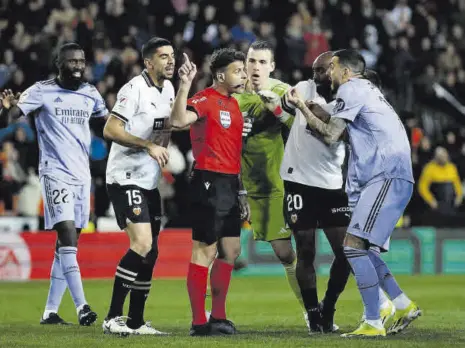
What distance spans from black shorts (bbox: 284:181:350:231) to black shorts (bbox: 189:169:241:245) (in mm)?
544

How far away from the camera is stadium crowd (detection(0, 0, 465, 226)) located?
19.9 meters

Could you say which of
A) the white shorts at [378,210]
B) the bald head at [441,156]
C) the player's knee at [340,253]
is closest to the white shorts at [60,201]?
the player's knee at [340,253]

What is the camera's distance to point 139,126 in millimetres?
10195

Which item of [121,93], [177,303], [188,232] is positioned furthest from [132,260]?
[188,232]

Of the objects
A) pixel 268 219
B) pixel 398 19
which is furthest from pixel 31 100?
pixel 398 19

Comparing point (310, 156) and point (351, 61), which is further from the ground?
point (351, 61)

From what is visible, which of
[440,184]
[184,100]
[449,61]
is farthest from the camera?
[449,61]

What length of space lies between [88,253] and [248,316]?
6755 mm

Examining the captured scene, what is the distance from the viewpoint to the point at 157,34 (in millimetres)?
22656

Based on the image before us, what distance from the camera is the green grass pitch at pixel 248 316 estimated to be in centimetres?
929

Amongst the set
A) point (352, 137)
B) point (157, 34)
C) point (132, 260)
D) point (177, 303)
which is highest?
point (157, 34)

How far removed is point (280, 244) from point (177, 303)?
3446 millimetres

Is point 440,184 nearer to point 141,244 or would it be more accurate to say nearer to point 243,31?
point 243,31

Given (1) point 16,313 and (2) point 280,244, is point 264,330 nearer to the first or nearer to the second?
(2) point 280,244
